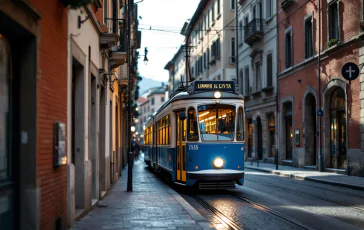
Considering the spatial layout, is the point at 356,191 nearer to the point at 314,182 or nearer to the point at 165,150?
the point at 314,182

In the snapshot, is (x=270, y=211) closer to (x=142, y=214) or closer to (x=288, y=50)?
(x=142, y=214)

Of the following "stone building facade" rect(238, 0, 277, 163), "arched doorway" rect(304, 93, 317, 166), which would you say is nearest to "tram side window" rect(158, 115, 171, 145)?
"arched doorway" rect(304, 93, 317, 166)

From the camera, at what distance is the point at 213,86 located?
16.3 metres

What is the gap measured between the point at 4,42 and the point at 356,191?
13167mm

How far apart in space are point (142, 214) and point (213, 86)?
639 cm

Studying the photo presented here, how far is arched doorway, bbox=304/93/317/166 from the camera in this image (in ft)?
95.0

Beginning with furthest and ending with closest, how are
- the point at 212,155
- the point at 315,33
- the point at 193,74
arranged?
the point at 193,74, the point at 315,33, the point at 212,155

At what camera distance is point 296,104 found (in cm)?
3073

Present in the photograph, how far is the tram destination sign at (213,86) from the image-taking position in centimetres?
1627

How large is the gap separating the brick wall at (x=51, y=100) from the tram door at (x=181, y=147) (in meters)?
7.62

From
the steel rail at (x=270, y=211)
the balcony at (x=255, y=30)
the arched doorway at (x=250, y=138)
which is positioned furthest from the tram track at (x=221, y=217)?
the arched doorway at (x=250, y=138)

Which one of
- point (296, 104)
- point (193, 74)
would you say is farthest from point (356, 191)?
point (193, 74)

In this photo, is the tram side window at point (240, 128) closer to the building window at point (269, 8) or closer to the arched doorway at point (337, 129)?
the arched doorway at point (337, 129)

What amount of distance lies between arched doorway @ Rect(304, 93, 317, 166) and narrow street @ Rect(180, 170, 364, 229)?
10762 mm
